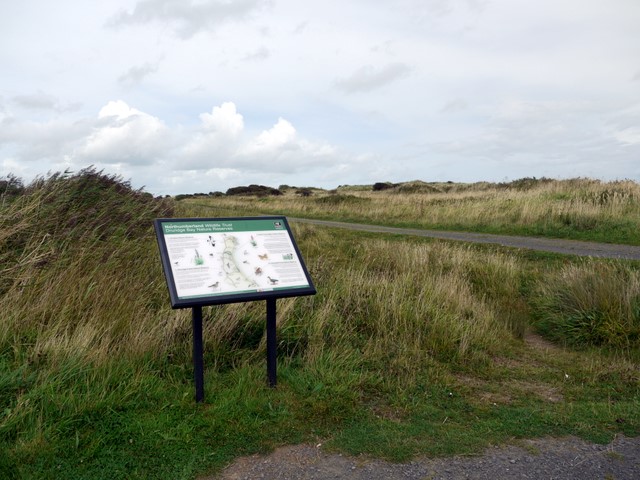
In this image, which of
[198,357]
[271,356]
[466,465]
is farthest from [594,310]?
[198,357]

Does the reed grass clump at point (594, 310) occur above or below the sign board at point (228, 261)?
below

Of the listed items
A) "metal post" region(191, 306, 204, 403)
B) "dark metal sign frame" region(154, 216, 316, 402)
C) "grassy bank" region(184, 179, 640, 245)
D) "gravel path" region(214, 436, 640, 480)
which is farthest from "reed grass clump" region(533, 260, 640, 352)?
"grassy bank" region(184, 179, 640, 245)

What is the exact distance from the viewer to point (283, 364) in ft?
17.9

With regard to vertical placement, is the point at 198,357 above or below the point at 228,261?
below

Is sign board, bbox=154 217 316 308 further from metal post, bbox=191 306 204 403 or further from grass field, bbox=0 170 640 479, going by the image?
grass field, bbox=0 170 640 479

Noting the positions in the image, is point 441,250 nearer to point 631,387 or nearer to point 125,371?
point 631,387

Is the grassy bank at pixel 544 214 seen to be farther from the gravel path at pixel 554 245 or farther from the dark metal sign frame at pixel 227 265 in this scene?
the dark metal sign frame at pixel 227 265

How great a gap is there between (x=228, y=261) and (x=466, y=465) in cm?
240

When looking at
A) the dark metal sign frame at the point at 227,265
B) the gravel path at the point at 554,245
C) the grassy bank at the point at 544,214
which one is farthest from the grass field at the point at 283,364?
the grassy bank at the point at 544,214

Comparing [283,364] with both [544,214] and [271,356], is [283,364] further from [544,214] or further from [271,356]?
[544,214]

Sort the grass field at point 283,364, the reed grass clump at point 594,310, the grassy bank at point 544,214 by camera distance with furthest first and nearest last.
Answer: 1. the grassy bank at point 544,214
2. the reed grass clump at point 594,310
3. the grass field at point 283,364

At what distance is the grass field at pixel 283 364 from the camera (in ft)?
13.1

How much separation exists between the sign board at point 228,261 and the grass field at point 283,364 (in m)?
0.83

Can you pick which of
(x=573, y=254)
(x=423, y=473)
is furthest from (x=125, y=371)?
(x=573, y=254)
